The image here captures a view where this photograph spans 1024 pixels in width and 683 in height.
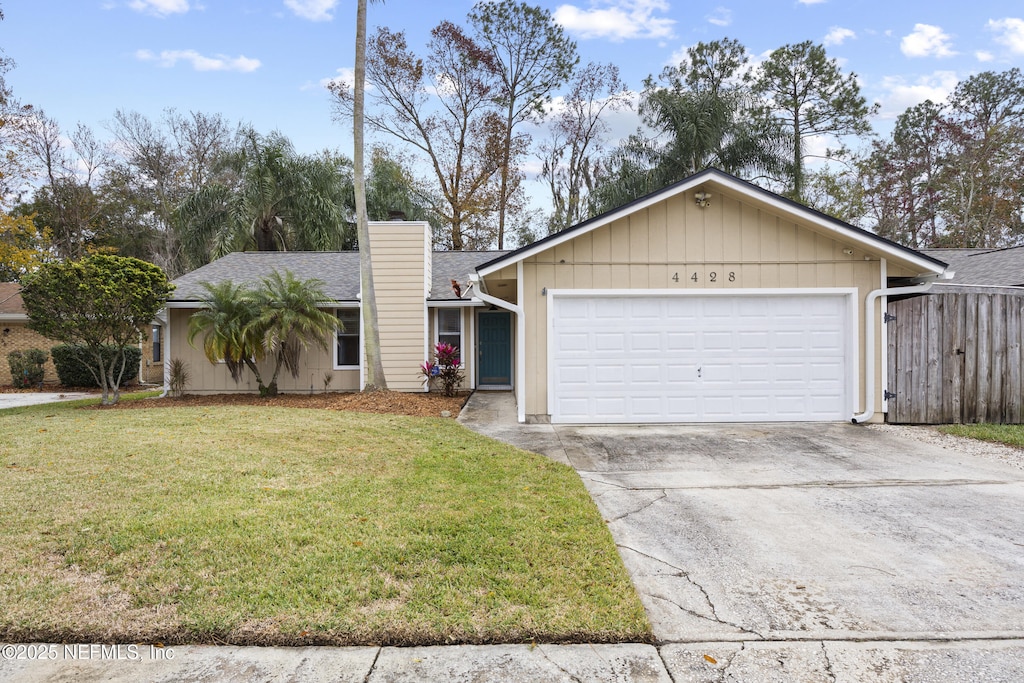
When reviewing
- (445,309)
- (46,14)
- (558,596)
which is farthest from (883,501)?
(46,14)

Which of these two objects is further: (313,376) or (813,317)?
(313,376)

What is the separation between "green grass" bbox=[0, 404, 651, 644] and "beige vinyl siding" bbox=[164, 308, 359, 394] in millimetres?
6869

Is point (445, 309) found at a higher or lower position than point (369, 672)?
higher

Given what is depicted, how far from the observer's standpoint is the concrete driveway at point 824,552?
273 centimetres

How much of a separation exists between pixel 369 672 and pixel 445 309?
1141 centimetres

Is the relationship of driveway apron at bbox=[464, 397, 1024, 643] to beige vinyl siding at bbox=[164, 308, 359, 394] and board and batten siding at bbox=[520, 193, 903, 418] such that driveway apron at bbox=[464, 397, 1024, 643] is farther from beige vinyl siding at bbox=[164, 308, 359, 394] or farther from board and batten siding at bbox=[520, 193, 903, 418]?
beige vinyl siding at bbox=[164, 308, 359, 394]

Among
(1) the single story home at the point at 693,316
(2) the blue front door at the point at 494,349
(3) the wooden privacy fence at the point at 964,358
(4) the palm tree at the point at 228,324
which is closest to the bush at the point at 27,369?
(4) the palm tree at the point at 228,324

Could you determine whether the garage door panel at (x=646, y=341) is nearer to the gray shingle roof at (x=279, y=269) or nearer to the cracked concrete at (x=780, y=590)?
the cracked concrete at (x=780, y=590)

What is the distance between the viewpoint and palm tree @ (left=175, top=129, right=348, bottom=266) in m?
19.9

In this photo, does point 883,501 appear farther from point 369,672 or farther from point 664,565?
point 369,672

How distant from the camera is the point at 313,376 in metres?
13.3

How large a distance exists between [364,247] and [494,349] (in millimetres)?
4135

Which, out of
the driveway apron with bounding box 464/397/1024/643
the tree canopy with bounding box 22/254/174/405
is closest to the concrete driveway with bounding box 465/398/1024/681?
the driveway apron with bounding box 464/397/1024/643

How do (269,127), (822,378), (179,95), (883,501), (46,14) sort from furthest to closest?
(179,95)
(269,127)
(46,14)
(822,378)
(883,501)
